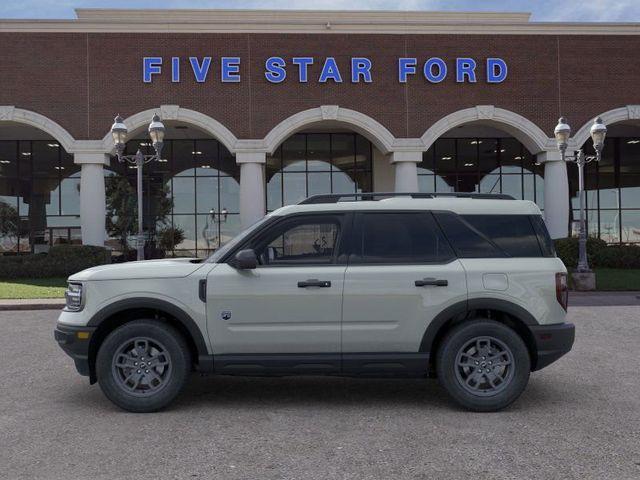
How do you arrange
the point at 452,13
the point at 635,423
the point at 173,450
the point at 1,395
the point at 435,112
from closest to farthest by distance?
the point at 173,450 < the point at 635,423 < the point at 1,395 < the point at 435,112 < the point at 452,13

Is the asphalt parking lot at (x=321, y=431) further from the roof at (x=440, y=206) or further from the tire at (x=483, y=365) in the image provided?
the roof at (x=440, y=206)

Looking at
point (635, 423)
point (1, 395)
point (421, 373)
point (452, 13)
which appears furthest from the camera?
point (452, 13)

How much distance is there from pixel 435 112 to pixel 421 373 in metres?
19.8

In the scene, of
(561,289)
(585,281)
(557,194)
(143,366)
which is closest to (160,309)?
(143,366)

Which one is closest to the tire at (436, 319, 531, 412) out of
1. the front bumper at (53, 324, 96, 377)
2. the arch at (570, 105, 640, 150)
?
the front bumper at (53, 324, 96, 377)

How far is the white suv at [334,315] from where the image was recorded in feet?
17.3

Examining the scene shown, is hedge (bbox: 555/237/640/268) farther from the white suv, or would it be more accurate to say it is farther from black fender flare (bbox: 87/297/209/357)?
black fender flare (bbox: 87/297/209/357)

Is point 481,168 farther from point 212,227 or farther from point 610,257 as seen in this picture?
point 212,227

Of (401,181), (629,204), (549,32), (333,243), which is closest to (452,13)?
(549,32)

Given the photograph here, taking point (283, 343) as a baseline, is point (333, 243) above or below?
above

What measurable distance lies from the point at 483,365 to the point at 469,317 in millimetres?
462

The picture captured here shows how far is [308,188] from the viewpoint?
1166 inches

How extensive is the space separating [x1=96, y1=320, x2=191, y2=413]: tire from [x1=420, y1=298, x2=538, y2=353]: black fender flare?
2.24 metres

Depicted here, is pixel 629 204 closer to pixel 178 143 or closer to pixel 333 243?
pixel 178 143
